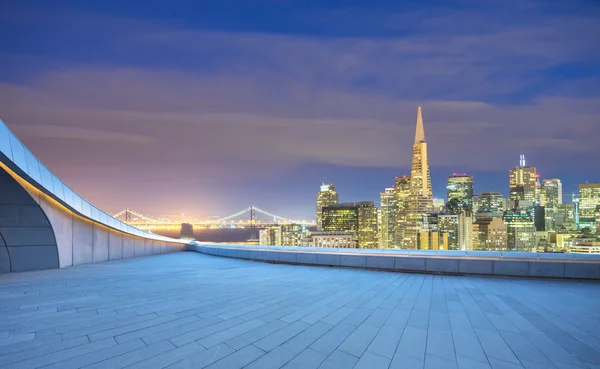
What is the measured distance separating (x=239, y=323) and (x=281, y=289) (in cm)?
305

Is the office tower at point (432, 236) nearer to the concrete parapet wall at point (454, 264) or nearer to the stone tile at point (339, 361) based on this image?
the concrete parapet wall at point (454, 264)

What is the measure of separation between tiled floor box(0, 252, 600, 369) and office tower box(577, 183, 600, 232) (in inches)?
8194

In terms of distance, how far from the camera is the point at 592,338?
486cm

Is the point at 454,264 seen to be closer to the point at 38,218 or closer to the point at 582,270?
the point at 582,270

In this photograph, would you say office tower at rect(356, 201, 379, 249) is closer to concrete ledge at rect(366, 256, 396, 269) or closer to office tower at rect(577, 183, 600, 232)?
office tower at rect(577, 183, 600, 232)

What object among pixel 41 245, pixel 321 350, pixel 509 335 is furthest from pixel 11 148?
pixel 509 335

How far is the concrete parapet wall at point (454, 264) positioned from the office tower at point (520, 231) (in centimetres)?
16695

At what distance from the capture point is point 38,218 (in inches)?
488

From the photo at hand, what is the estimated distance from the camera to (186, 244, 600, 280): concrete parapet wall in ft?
31.6

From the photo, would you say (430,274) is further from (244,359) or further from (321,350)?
(244,359)

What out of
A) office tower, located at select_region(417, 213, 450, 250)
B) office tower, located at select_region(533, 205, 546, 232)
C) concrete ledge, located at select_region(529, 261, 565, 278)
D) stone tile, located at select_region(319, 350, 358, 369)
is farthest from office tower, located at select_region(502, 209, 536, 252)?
stone tile, located at select_region(319, 350, 358, 369)

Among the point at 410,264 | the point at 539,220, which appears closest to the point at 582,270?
the point at 410,264

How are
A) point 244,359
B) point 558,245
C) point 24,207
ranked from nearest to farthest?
point 244,359, point 24,207, point 558,245

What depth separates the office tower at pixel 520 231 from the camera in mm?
149875
